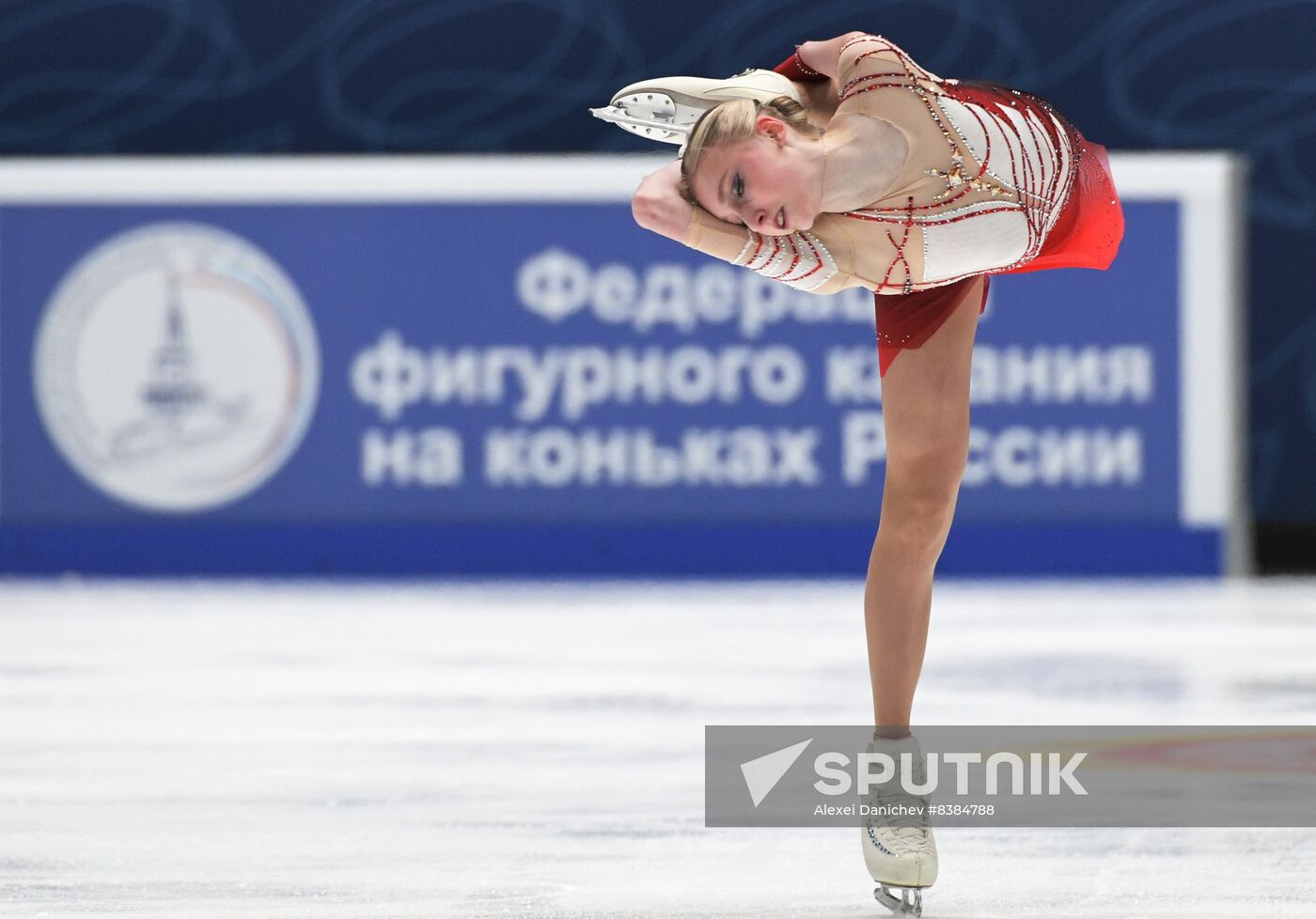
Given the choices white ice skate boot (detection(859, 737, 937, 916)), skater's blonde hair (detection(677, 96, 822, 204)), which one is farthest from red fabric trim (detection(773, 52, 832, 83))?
white ice skate boot (detection(859, 737, 937, 916))

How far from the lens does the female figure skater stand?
1964 mm

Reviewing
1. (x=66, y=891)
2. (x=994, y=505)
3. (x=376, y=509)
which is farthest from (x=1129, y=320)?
(x=66, y=891)

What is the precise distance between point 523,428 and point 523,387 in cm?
13

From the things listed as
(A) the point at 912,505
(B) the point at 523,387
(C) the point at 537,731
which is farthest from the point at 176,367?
(A) the point at 912,505

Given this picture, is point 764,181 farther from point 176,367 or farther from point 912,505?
point 176,367

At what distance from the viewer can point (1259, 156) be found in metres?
6.97

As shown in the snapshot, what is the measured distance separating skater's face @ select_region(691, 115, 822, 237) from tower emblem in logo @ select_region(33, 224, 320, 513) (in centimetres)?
442

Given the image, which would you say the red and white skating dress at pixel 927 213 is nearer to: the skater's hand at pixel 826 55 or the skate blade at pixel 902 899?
the skater's hand at pixel 826 55

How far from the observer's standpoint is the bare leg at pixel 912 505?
2143mm

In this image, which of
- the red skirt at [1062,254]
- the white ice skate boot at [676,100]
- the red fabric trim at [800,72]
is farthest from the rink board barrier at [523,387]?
the white ice skate boot at [676,100]

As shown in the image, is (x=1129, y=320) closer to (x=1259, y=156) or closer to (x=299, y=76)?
(x=1259, y=156)

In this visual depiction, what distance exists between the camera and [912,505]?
2146 millimetres

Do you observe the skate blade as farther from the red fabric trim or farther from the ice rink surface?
the red fabric trim

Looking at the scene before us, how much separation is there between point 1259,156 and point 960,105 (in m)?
5.22
